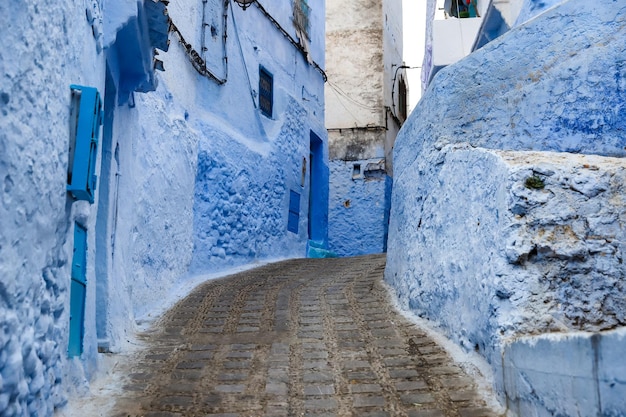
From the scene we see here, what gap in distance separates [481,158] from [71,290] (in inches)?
119

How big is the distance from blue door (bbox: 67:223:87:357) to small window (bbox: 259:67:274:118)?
7.33 metres

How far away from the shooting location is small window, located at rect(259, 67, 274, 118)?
11.5 m

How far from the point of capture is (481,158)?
480cm

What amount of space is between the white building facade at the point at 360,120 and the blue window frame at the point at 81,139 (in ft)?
42.2

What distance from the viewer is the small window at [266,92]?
453 inches

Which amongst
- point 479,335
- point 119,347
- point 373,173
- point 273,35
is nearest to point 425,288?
point 479,335

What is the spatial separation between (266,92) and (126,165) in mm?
6353

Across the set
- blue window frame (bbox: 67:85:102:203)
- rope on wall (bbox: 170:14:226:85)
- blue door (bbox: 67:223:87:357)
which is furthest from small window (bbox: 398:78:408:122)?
blue window frame (bbox: 67:85:102:203)

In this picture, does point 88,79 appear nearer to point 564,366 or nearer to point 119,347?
point 119,347

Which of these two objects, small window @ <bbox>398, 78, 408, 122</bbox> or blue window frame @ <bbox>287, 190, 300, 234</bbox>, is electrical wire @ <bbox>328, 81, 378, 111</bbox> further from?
blue window frame @ <bbox>287, 190, 300, 234</bbox>

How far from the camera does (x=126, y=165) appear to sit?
18.7ft

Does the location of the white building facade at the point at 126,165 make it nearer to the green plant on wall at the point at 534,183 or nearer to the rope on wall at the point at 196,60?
the rope on wall at the point at 196,60

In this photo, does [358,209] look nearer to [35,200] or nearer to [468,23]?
[468,23]

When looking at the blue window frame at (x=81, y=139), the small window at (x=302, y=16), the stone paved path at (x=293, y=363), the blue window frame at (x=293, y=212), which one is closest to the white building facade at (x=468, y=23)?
the small window at (x=302, y=16)
